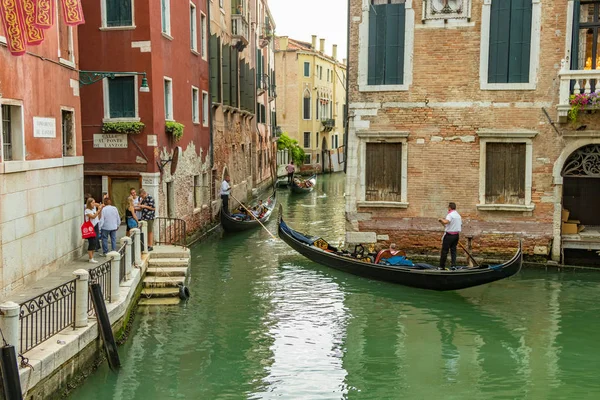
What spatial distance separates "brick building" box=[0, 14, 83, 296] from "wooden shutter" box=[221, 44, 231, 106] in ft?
28.3

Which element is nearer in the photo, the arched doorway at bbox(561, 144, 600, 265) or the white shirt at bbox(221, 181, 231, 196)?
the arched doorway at bbox(561, 144, 600, 265)

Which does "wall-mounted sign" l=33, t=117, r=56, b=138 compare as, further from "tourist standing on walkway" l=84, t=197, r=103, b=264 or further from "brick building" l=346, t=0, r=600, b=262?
"brick building" l=346, t=0, r=600, b=262

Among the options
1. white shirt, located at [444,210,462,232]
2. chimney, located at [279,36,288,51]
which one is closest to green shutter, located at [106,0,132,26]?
white shirt, located at [444,210,462,232]

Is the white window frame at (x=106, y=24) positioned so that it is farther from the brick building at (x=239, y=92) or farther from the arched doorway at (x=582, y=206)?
the arched doorway at (x=582, y=206)

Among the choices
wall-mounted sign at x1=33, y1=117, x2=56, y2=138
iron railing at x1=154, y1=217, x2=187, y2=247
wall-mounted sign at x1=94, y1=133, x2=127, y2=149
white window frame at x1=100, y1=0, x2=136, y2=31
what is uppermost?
white window frame at x1=100, y1=0, x2=136, y2=31

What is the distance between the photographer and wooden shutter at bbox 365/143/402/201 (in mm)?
12812

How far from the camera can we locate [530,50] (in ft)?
39.5

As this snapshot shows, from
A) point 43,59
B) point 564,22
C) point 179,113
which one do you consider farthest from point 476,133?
point 43,59

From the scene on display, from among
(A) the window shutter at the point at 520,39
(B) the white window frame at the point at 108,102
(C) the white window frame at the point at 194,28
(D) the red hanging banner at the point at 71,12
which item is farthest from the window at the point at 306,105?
(D) the red hanging banner at the point at 71,12

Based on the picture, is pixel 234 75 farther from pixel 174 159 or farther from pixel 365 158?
pixel 365 158

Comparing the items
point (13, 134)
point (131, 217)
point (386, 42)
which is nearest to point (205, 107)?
point (386, 42)

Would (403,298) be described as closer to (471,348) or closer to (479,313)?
(479,313)

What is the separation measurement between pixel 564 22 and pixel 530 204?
11.2 feet

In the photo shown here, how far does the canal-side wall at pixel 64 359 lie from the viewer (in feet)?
18.3
